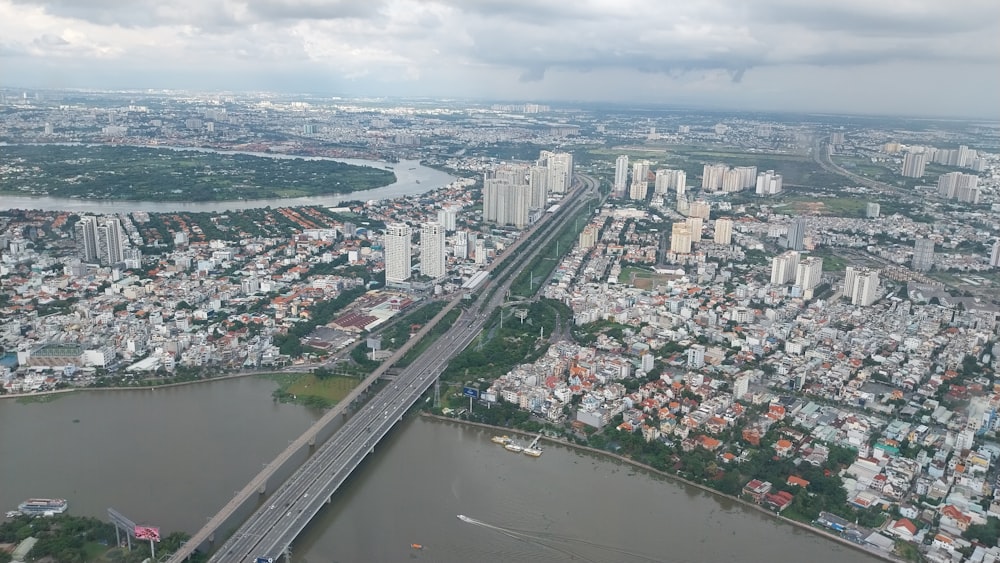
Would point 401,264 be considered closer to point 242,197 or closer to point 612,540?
point 612,540

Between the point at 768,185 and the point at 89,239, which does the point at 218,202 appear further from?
the point at 768,185

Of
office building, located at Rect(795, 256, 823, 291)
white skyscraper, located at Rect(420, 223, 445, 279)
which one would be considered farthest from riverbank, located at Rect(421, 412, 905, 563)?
office building, located at Rect(795, 256, 823, 291)

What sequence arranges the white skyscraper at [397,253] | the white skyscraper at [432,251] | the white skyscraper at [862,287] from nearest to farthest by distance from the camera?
the white skyscraper at [862,287], the white skyscraper at [397,253], the white skyscraper at [432,251]

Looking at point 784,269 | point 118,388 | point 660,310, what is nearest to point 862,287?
point 784,269

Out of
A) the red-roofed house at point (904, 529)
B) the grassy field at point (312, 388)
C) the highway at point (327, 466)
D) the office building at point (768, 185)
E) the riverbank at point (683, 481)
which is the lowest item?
the riverbank at point (683, 481)

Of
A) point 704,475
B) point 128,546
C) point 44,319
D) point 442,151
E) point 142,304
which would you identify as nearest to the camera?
point 128,546

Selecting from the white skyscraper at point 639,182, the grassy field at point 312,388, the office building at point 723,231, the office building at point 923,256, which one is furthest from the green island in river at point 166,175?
the office building at point 923,256

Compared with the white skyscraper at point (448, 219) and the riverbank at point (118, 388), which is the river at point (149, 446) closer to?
the riverbank at point (118, 388)

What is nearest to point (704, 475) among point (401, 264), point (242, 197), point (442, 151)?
point (401, 264)
